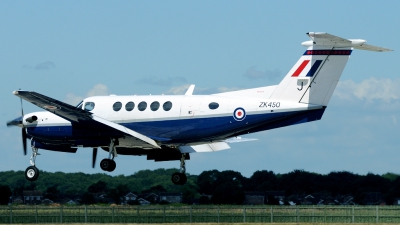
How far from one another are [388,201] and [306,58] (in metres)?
13.5

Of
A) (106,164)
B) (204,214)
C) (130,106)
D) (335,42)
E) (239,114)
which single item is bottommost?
(204,214)

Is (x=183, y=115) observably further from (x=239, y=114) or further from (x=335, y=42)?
(x=335, y=42)

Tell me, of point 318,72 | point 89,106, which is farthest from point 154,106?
point 318,72

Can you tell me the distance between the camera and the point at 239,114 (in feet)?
165

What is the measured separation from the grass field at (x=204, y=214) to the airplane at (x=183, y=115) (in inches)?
82.4

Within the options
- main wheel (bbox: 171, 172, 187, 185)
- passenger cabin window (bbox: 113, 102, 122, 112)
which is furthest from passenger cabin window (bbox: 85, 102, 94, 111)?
main wheel (bbox: 171, 172, 187, 185)

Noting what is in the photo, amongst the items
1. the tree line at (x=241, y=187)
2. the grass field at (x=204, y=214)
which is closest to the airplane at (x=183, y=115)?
the grass field at (x=204, y=214)

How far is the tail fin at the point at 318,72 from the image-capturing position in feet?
162

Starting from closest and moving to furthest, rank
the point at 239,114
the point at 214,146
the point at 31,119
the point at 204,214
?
the point at 239,114, the point at 204,214, the point at 31,119, the point at 214,146

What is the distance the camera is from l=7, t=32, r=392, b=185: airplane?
49625 millimetres

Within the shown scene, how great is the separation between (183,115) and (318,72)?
6975mm

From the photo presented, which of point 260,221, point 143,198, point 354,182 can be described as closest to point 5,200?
point 143,198

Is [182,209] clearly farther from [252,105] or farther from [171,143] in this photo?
[252,105]

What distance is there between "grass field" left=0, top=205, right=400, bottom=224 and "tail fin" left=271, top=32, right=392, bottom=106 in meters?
6.31
